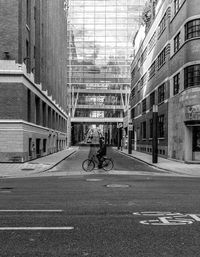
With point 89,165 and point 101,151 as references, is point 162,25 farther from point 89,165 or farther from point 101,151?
point 89,165

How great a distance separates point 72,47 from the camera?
9512 cm

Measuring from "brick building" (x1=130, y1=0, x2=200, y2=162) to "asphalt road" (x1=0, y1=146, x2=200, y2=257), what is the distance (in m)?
16.9

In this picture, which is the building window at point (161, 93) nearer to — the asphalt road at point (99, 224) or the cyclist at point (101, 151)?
Result: the cyclist at point (101, 151)

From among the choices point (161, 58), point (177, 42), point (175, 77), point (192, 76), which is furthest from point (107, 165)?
point (161, 58)

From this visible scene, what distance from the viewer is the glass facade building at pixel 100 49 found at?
9338 cm

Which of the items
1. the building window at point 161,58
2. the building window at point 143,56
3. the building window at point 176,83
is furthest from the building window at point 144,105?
the building window at point 176,83

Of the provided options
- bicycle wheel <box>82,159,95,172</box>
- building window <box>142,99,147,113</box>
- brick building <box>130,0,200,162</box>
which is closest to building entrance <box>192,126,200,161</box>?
brick building <box>130,0,200,162</box>

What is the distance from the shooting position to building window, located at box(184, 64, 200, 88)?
1094 inches

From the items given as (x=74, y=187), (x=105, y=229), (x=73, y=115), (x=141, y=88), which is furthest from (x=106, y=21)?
(x=105, y=229)

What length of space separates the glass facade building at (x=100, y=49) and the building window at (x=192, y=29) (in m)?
63.3

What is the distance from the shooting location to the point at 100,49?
3728 inches

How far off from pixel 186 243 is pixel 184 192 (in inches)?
261

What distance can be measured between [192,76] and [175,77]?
4.68m

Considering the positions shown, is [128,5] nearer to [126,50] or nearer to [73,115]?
[126,50]
